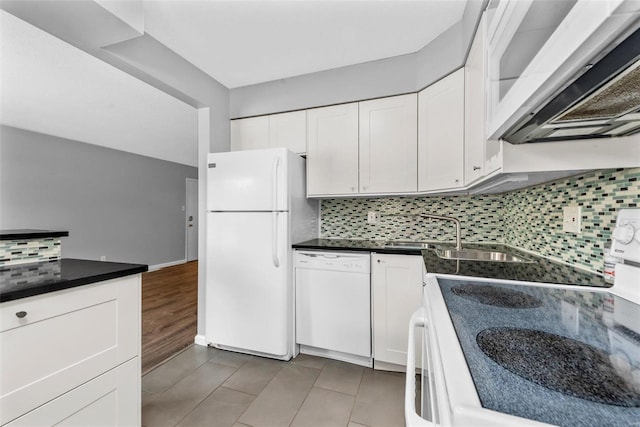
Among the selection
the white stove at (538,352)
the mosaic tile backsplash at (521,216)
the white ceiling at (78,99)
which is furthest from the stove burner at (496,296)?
the white ceiling at (78,99)

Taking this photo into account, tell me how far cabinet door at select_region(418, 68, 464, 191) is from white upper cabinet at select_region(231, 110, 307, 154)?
3.29 ft

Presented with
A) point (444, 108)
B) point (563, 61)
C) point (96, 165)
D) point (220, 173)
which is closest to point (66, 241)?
point (96, 165)

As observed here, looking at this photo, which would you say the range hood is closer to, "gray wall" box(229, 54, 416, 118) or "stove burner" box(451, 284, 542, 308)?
"stove burner" box(451, 284, 542, 308)

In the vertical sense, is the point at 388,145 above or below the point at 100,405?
above

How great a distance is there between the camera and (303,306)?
2242 millimetres

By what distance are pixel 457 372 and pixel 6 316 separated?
1.32 m

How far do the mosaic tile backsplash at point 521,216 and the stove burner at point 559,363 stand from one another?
0.75 m

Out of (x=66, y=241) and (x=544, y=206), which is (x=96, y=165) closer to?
(x=66, y=241)

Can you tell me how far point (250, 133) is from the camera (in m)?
2.65

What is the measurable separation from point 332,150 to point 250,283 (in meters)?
1.30

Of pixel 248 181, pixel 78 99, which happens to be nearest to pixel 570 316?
pixel 248 181

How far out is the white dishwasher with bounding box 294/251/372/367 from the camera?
2.08 m

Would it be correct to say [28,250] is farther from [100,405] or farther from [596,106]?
[596,106]

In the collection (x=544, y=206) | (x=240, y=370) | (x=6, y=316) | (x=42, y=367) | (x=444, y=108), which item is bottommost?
(x=240, y=370)
